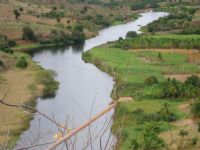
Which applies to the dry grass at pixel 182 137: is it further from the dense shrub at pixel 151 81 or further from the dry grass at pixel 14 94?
the dry grass at pixel 14 94

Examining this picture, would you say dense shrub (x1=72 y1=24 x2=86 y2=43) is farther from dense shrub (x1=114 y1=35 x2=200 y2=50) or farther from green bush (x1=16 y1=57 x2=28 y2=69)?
green bush (x1=16 y1=57 x2=28 y2=69)

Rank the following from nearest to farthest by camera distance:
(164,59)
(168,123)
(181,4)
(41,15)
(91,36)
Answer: (168,123), (164,59), (91,36), (41,15), (181,4)

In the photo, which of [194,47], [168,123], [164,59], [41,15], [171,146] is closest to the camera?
[171,146]

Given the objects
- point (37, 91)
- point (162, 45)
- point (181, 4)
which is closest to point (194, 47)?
point (162, 45)

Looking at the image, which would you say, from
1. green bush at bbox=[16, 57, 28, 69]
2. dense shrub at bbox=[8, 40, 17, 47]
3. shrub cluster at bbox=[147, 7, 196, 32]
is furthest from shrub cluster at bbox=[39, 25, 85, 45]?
green bush at bbox=[16, 57, 28, 69]

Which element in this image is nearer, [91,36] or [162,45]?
[162,45]

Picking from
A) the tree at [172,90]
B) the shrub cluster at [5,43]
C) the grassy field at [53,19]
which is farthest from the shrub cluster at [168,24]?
the tree at [172,90]

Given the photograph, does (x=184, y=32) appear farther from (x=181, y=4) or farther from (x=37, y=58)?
(x=181, y=4)
